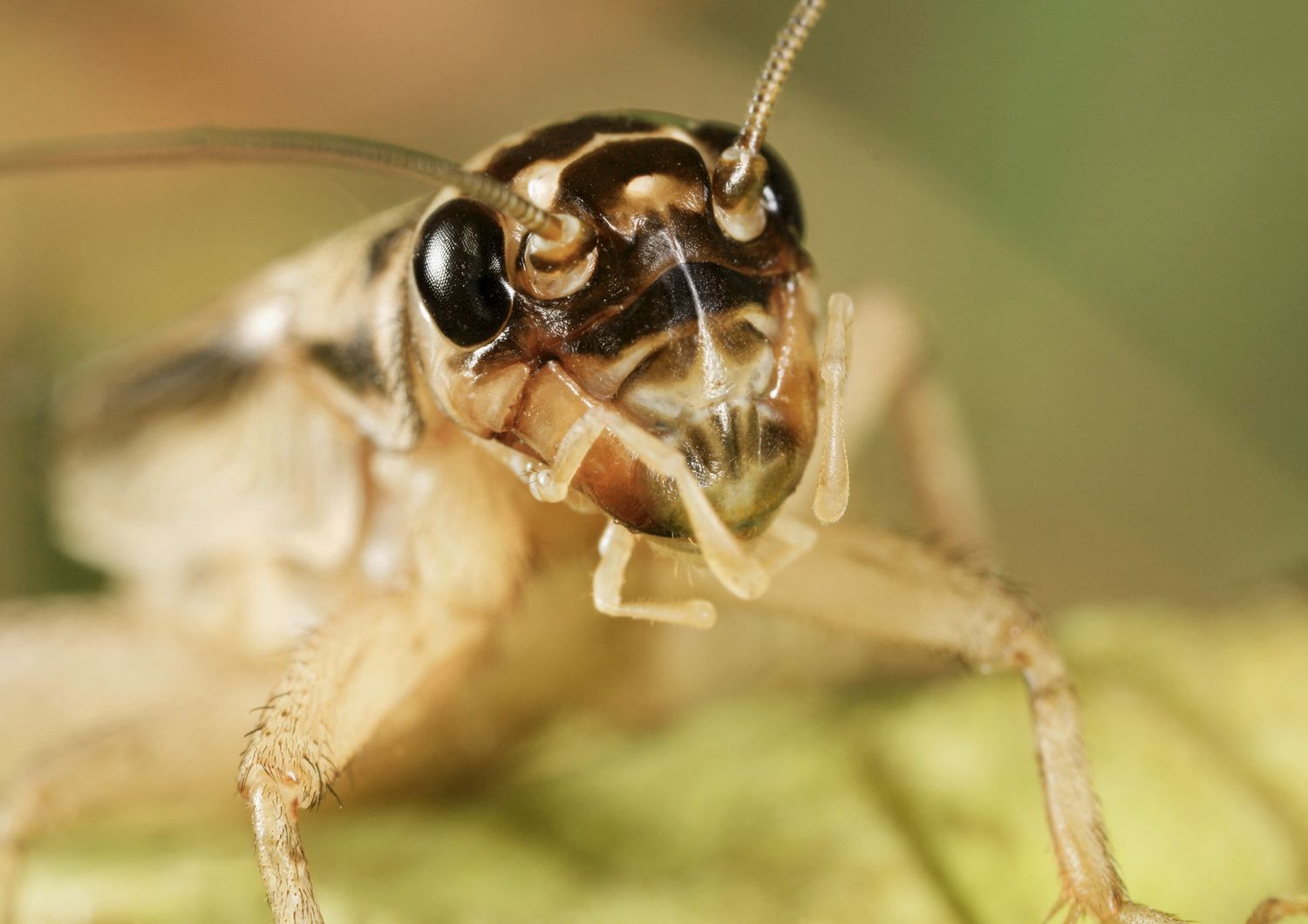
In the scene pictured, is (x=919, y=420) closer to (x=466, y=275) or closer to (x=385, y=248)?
(x=385, y=248)

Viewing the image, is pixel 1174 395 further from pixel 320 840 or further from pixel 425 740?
pixel 320 840

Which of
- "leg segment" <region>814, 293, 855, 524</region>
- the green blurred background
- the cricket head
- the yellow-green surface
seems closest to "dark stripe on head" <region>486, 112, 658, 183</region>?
the cricket head

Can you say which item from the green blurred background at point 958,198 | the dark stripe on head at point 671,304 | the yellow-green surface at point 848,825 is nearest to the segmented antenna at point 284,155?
the dark stripe on head at point 671,304

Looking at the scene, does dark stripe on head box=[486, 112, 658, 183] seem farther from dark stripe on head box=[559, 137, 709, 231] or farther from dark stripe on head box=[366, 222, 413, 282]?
dark stripe on head box=[366, 222, 413, 282]

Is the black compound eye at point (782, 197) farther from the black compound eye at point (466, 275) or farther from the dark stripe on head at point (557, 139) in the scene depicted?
the black compound eye at point (466, 275)

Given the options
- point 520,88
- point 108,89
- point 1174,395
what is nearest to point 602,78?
point 520,88

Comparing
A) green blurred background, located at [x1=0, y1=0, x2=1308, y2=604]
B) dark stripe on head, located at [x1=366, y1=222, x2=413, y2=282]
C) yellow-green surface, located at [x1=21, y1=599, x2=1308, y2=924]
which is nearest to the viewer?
yellow-green surface, located at [x1=21, y1=599, x2=1308, y2=924]

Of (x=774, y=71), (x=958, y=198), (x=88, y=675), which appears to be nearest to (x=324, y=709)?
(x=774, y=71)
